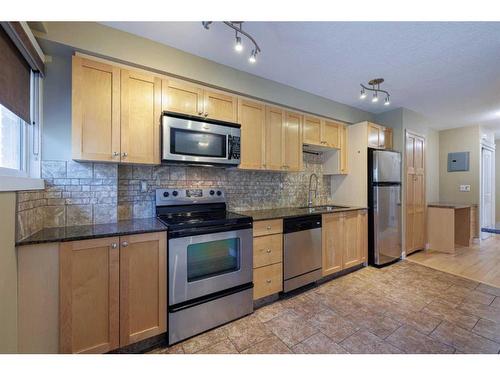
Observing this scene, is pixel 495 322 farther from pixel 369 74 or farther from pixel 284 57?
pixel 284 57

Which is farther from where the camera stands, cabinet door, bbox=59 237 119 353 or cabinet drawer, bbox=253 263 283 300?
cabinet drawer, bbox=253 263 283 300

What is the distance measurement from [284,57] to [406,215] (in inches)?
124

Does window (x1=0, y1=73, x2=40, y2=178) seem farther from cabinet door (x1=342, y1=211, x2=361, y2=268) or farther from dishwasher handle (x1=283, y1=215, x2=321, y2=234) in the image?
cabinet door (x1=342, y1=211, x2=361, y2=268)

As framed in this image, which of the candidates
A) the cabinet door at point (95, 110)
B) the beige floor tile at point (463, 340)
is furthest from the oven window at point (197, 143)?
the beige floor tile at point (463, 340)

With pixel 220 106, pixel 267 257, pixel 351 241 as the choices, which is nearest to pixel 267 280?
pixel 267 257

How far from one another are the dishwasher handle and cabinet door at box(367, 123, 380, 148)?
154cm

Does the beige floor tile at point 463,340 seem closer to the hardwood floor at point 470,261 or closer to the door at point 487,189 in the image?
the hardwood floor at point 470,261

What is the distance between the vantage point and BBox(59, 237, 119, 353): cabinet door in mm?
1411

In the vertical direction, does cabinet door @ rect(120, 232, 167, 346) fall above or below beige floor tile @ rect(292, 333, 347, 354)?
above

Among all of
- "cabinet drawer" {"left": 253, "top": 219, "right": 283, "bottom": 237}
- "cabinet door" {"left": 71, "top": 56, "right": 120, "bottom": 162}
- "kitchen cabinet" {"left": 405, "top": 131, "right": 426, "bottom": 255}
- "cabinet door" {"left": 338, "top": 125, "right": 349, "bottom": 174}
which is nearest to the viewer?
"cabinet door" {"left": 71, "top": 56, "right": 120, "bottom": 162}

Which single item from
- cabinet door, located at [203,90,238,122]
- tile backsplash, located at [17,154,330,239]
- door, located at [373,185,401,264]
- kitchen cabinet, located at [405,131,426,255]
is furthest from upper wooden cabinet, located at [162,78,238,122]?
kitchen cabinet, located at [405,131,426,255]

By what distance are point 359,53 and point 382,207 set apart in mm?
2125

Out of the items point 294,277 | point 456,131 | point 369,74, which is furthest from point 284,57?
point 456,131

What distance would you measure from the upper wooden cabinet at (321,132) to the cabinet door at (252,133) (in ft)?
2.37
